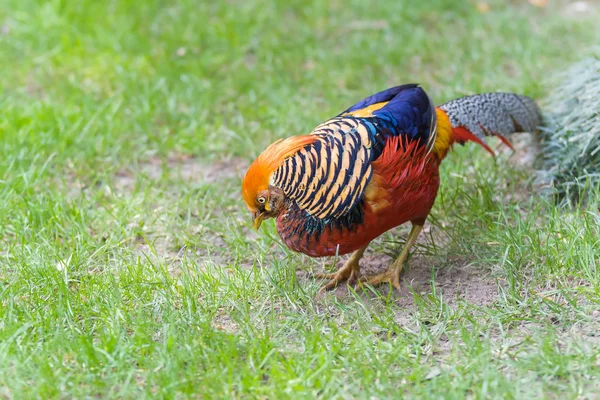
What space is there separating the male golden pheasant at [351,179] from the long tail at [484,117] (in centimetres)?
27

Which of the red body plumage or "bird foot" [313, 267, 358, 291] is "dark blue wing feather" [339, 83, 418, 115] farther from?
"bird foot" [313, 267, 358, 291]

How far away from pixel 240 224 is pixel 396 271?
2.99 feet

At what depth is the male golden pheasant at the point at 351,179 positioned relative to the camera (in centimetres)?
297

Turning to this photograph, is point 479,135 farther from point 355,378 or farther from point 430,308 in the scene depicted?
point 355,378

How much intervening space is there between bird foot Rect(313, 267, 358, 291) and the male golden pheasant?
0.34 ft

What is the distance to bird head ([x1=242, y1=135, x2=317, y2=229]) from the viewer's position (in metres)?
2.97

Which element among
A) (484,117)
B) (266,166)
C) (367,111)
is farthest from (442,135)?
(266,166)

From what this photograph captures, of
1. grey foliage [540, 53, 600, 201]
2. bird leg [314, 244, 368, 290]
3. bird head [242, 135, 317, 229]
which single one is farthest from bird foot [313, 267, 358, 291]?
grey foliage [540, 53, 600, 201]

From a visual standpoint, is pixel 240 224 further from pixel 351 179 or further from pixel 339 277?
pixel 351 179

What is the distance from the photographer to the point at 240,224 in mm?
3879

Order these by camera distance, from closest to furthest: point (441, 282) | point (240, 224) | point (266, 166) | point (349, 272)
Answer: point (266, 166)
point (441, 282)
point (349, 272)
point (240, 224)

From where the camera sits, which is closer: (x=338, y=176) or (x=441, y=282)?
(x=338, y=176)

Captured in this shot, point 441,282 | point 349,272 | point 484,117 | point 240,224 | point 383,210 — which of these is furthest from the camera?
point 240,224

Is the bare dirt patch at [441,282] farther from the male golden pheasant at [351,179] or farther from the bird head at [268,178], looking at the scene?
the bird head at [268,178]
